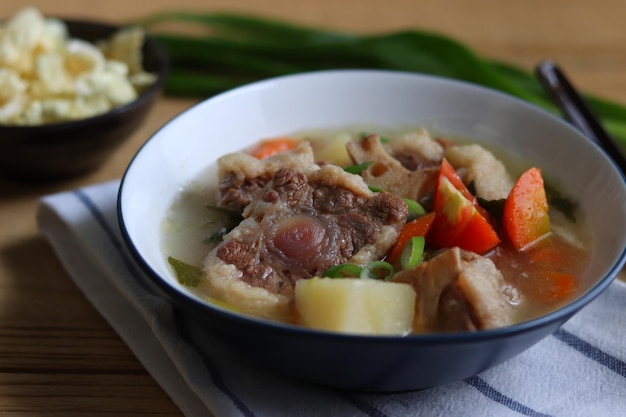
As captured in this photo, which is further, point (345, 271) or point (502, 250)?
point (502, 250)

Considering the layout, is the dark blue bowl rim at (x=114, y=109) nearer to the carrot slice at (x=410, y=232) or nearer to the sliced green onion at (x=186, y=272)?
the sliced green onion at (x=186, y=272)

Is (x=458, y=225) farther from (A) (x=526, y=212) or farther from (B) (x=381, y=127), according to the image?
(B) (x=381, y=127)

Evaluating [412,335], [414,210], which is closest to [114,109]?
[414,210]

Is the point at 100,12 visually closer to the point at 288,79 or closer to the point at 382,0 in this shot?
the point at 382,0

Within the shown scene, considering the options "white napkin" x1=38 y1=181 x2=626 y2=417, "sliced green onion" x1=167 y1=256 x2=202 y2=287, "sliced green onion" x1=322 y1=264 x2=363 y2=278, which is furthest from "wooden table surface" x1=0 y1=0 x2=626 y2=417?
"sliced green onion" x1=322 y1=264 x2=363 y2=278

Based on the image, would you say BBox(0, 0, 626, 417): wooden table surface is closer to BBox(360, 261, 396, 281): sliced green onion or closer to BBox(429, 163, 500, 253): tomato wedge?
BBox(360, 261, 396, 281): sliced green onion
